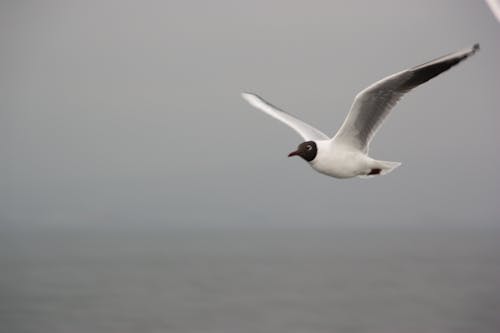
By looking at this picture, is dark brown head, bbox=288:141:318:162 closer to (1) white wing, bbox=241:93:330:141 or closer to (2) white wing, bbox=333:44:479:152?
(2) white wing, bbox=333:44:479:152

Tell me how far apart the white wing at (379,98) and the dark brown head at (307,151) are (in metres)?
0.16

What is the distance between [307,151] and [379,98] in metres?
0.51

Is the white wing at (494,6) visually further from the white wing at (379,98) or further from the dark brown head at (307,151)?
the dark brown head at (307,151)

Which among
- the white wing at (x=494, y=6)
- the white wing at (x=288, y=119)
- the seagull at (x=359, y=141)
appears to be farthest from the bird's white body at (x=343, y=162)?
the white wing at (x=494, y=6)

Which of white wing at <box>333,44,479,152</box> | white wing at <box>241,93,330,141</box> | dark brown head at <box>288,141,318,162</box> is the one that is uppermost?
white wing at <box>241,93,330,141</box>

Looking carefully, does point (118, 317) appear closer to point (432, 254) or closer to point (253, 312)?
point (253, 312)

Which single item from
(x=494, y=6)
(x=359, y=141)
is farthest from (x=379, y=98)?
(x=494, y=6)

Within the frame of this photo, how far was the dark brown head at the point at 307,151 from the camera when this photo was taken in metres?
4.36

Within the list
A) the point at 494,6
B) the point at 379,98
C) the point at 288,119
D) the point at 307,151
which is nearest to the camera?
the point at 494,6

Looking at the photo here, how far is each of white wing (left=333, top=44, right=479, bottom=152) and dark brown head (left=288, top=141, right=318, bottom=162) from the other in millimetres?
157

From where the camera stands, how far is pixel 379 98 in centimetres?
425

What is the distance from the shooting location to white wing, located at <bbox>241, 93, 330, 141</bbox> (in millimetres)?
5051

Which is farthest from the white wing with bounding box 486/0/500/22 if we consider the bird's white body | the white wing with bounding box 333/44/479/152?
the bird's white body

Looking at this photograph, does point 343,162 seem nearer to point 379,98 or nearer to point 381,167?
point 381,167
